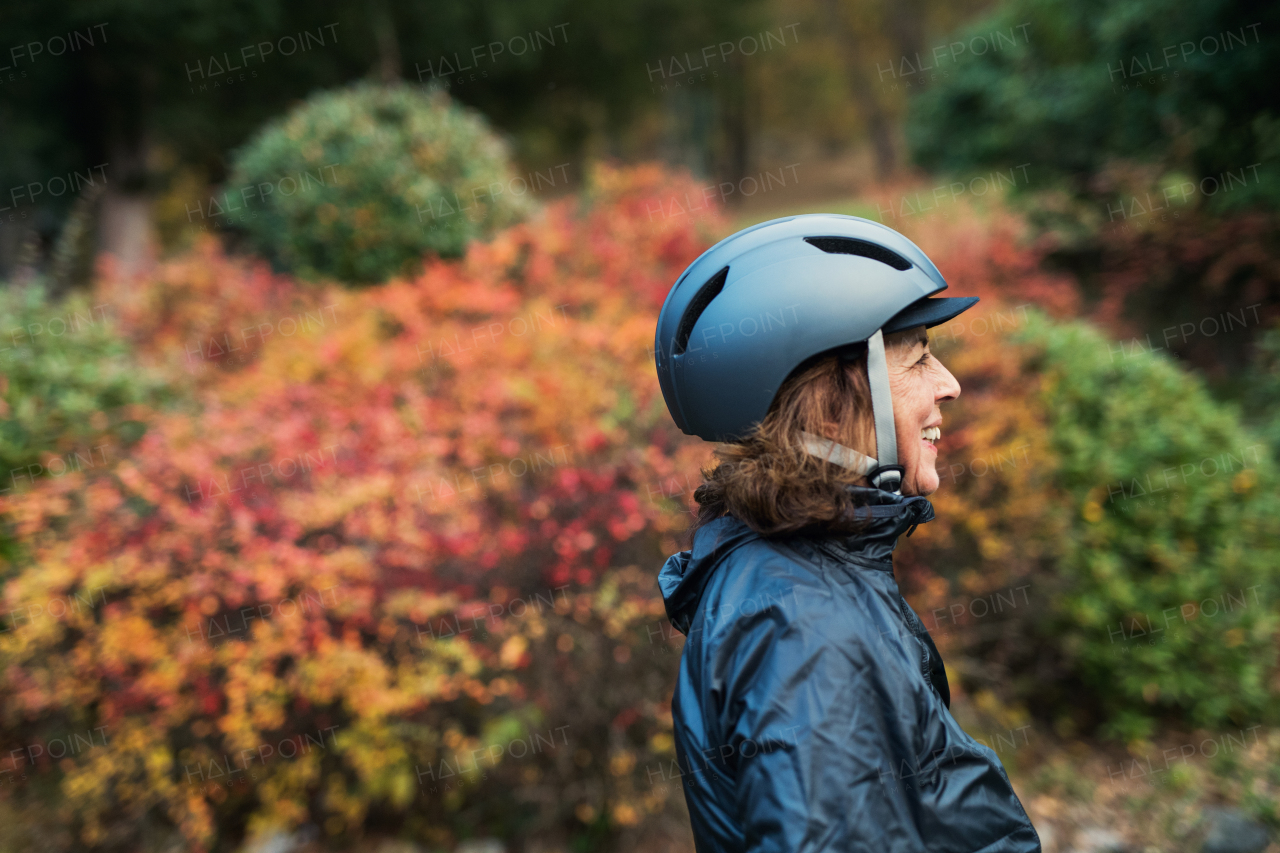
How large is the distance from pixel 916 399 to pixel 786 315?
33 cm

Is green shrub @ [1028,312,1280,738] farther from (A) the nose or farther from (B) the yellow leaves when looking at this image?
(A) the nose

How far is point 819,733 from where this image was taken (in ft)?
3.80

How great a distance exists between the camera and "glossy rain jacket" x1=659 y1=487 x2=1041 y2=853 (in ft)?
3.77

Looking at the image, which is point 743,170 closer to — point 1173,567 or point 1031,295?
point 1031,295

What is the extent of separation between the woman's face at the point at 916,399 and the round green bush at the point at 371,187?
7.08m

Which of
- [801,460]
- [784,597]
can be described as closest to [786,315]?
[801,460]

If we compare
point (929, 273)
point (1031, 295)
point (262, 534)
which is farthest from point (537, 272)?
point (929, 273)

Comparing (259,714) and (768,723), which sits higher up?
(768,723)

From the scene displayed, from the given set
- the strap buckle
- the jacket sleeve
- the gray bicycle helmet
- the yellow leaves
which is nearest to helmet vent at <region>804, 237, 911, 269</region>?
the gray bicycle helmet

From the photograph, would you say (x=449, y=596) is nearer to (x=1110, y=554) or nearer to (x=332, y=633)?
(x=332, y=633)

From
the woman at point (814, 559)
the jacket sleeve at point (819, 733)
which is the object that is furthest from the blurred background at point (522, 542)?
the jacket sleeve at point (819, 733)

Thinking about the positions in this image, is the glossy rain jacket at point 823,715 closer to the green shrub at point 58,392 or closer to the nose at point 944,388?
the nose at point 944,388

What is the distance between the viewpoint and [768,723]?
1.20 m

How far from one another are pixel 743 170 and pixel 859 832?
30.3m
